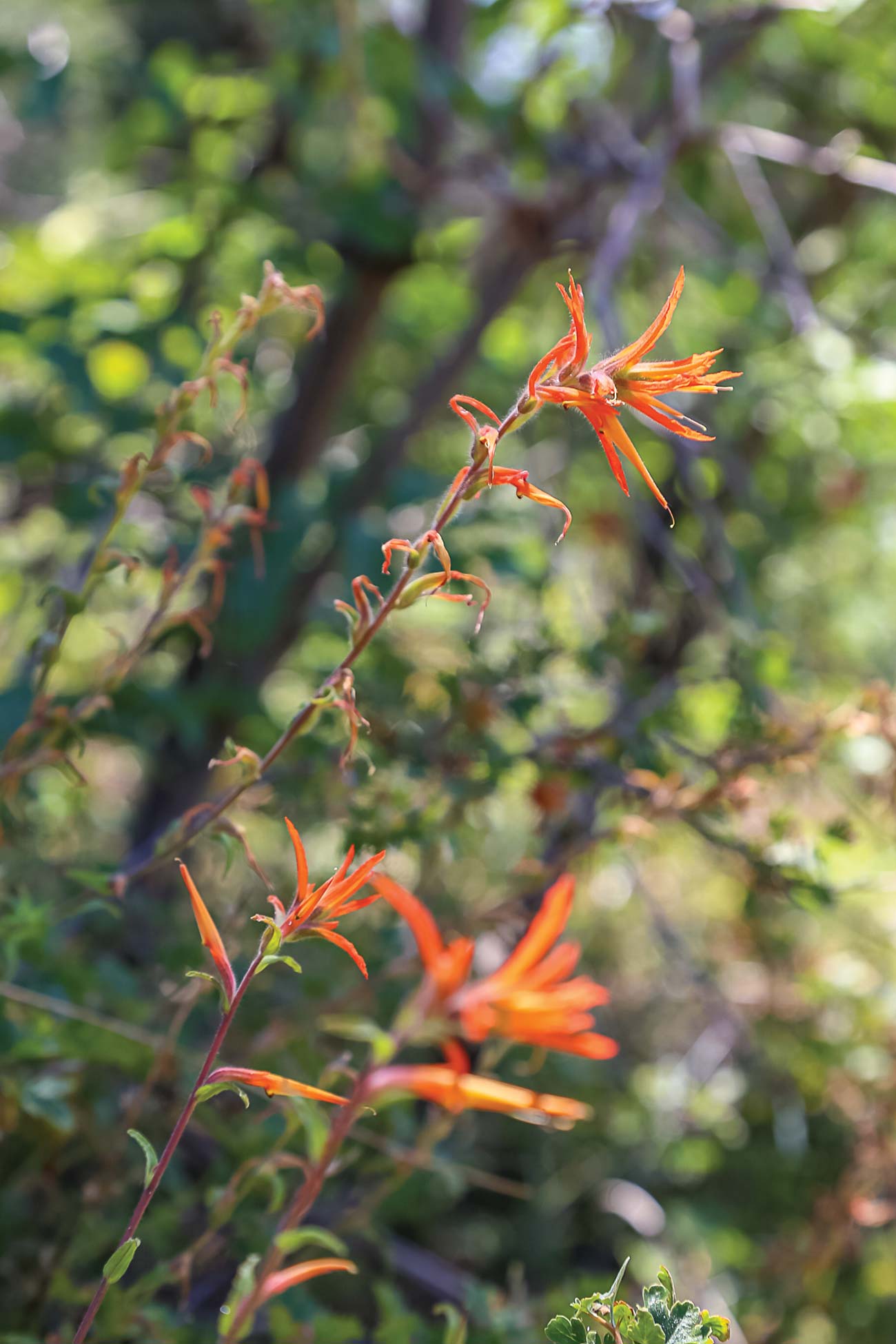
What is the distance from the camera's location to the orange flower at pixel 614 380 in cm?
52

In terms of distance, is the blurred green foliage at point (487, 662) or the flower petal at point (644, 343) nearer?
the flower petal at point (644, 343)

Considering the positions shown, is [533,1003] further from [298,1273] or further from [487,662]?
[487,662]

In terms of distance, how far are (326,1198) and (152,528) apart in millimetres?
999

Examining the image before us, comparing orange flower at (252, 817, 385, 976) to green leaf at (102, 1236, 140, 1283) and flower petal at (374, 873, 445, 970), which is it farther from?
green leaf at (102, 1236, 140, 1283)

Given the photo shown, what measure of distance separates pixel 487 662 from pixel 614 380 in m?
0.60

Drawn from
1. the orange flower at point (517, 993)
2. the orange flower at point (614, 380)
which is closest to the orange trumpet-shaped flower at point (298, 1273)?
the orange flower at point (517, 993)

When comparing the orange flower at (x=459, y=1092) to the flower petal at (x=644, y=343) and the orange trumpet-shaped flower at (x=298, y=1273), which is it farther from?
the flower petal at (x=644, y=343)

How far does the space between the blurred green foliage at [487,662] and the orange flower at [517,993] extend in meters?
0.15

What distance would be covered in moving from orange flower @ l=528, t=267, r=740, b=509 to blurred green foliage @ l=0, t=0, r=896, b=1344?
1.03 feet

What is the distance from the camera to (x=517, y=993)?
0.53 m

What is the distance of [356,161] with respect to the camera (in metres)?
1.81

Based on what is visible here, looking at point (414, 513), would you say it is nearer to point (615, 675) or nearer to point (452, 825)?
point (615, 675)

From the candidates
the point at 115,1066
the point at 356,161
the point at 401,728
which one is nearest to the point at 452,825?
the point at 401,728

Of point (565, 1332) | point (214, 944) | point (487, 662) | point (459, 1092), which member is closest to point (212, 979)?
point (214, 944)
